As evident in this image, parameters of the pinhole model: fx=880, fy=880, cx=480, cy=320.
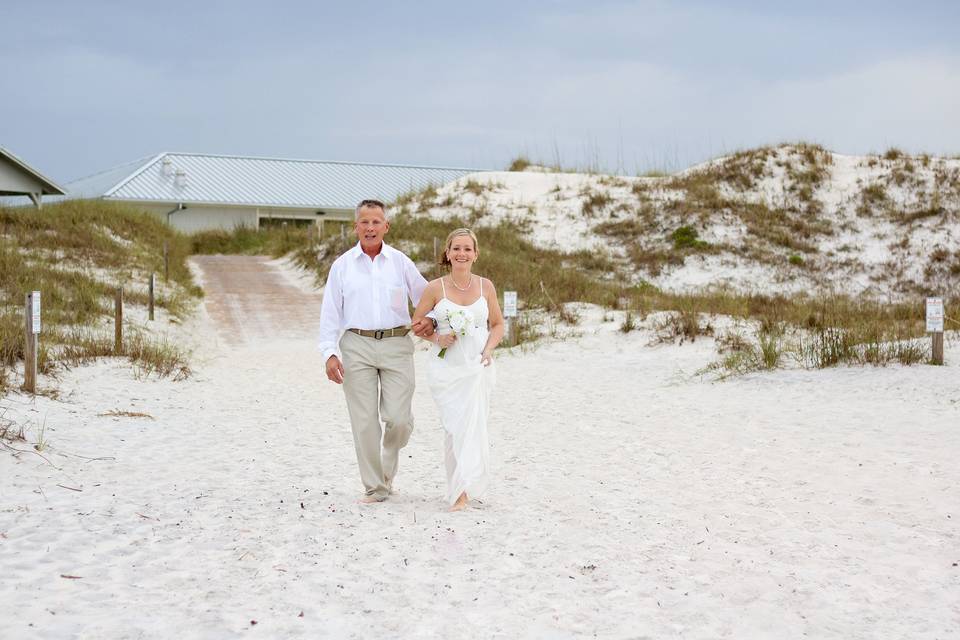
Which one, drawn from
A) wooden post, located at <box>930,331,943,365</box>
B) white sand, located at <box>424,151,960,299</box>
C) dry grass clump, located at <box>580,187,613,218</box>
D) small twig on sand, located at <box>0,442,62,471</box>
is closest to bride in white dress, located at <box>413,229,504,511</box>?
small twig on sand, located at <box>0,442,62,471</box>

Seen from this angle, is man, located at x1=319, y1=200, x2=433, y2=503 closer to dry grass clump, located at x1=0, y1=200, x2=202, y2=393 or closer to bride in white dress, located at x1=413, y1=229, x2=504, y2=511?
bride in white dress, located at x1=413, y1=229, x2=504, y2=511

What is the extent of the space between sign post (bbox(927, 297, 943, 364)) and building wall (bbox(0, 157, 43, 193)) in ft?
86.8

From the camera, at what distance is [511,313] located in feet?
48.6

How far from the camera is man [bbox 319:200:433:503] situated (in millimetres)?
5301

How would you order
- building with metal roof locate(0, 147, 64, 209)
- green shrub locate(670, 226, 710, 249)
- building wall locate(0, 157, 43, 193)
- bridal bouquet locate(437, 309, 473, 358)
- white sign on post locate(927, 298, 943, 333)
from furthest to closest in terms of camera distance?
building wall locate(0, 157, 43, 193) → building with metal roof locate(0, 147, 64, 209) → green shrub locate(670, 226, 710, 249) → white sign on post locate(927, 298, 943, 333) → bridal bouquet locate(437, 309, 473, 358)

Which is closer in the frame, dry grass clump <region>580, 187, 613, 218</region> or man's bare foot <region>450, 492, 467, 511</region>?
man's bare foot <region>450, 492, 467, 511</region>

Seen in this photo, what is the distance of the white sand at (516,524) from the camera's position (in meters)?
3.89

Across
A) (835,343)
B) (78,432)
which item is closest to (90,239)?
(78,432)

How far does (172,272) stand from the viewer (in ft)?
77.5

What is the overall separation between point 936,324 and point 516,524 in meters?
7.16

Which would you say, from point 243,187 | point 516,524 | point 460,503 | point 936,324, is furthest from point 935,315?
point 243,187

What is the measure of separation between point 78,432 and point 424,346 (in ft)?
29.0

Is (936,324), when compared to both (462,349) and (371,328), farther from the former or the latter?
(371,328)

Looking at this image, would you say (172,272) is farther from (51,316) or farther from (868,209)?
(868,209)
